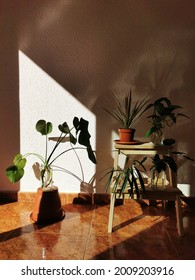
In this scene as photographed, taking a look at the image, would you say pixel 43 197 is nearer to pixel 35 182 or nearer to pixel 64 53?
pixel 35 182

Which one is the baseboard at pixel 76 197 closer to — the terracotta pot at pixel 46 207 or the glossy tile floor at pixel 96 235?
the glossy tile floor at pixel 96 235

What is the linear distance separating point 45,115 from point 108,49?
0.76 meters

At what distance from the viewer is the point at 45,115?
7.34 feet

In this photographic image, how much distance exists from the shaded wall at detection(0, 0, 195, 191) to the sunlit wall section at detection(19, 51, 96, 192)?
0.06 m

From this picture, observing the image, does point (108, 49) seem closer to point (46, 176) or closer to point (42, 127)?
point (42, 127)

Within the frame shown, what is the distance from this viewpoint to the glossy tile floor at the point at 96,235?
4.97 feet

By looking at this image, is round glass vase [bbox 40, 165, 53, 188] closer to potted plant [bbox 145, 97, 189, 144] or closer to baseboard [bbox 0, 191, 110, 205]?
baseboard [bbox 0, 191, 110, 205]

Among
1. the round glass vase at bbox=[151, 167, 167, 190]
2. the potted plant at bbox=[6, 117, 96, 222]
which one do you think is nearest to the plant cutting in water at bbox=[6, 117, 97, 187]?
the potted plant at bbox=[6, 117, 96, 222]

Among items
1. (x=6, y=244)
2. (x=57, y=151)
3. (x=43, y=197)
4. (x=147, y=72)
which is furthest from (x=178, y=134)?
(x=6, y=244)

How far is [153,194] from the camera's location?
1.75 meters

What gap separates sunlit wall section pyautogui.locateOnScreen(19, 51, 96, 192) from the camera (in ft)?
7.22

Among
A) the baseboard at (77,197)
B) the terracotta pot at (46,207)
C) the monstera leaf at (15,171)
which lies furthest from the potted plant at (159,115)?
the monstera leaf at (15,171)

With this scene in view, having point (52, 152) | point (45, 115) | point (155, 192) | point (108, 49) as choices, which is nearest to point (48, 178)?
point (52, 152)

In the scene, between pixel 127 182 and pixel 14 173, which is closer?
pixel 127 182
